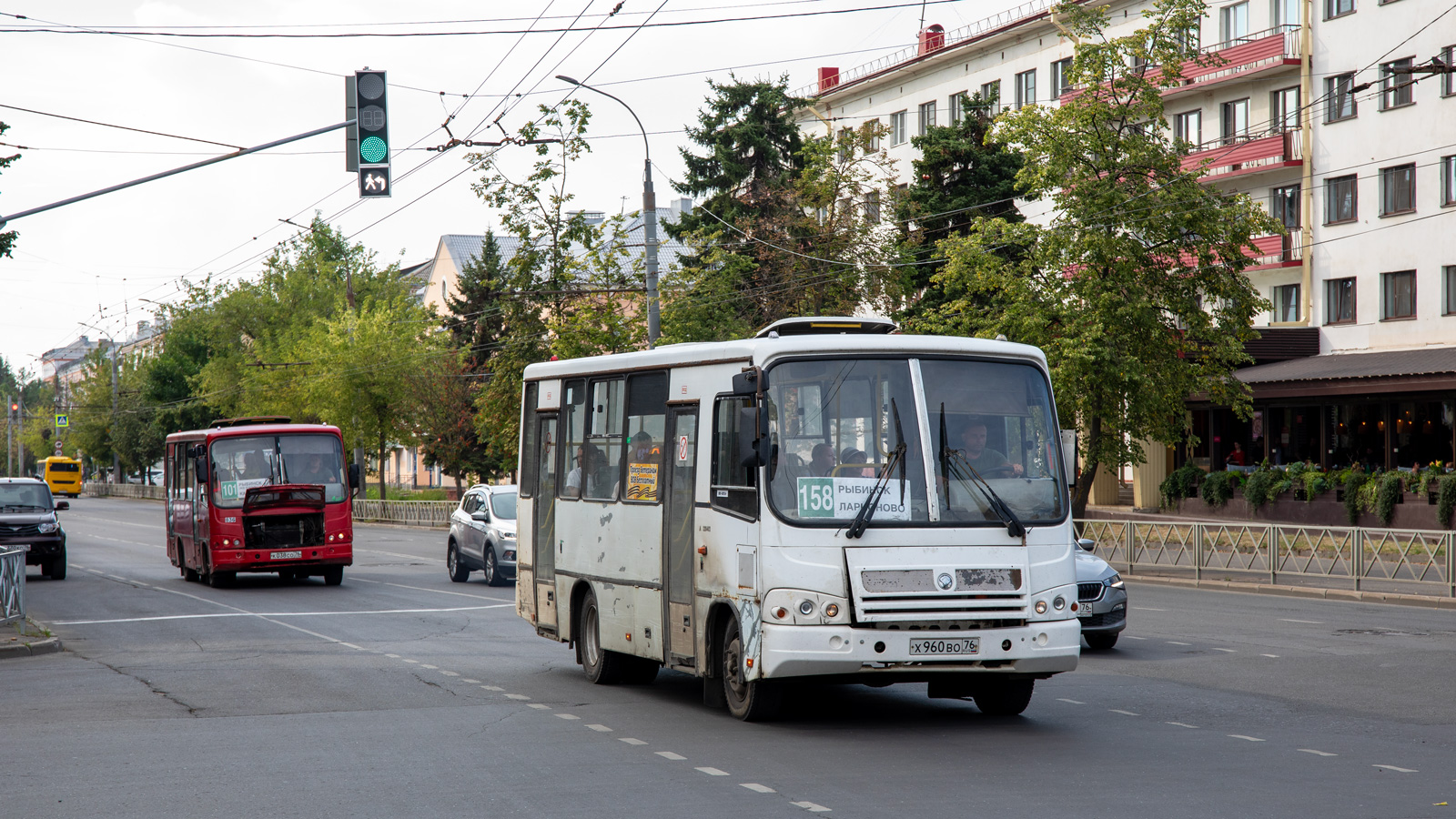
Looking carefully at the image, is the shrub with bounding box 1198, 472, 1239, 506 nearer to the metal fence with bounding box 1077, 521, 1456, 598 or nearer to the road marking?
the metal fence with bounding box 1077, 521, 1456, 598

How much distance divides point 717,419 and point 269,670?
5967 mm

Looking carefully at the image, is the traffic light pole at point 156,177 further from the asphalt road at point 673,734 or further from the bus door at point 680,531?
the bus door at point 680,531

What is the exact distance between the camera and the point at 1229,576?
26234mm

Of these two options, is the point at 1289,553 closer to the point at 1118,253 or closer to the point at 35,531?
the point at 1118,253

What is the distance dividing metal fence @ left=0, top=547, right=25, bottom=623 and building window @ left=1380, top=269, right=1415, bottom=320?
36.2 meters

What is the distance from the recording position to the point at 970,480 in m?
10.5

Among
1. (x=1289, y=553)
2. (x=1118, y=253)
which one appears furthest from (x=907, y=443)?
(x=1118, y=253)

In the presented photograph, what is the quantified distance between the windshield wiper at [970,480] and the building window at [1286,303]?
126 ft

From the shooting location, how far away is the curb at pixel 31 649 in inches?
626

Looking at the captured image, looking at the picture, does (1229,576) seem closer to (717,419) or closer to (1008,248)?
(717,419)

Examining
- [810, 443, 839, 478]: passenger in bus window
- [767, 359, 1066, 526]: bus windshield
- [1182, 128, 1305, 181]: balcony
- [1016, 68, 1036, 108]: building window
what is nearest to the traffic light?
[767, 359, 1066, 526]: bus windshield

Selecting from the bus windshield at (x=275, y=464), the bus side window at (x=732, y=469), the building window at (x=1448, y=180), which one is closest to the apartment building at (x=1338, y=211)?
the building window at (x=1448, y=180)

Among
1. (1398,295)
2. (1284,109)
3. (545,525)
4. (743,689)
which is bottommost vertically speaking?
(743,689)

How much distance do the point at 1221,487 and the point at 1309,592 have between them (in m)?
18.5
